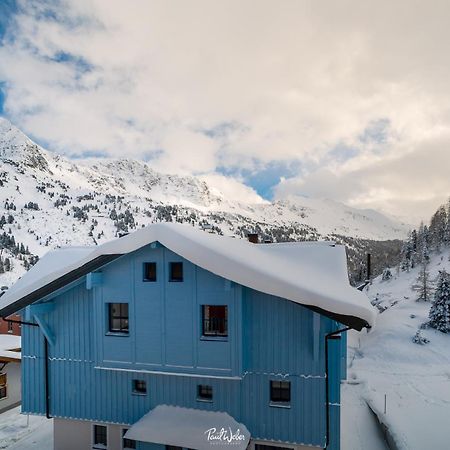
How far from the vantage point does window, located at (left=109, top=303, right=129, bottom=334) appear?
44.4ft

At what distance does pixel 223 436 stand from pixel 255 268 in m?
6.07

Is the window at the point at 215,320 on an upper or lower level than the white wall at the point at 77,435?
upper

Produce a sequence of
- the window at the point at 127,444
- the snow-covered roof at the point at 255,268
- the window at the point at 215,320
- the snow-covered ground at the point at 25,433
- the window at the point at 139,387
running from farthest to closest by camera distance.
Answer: the snow-covered ground at the point at 25,433, the window at the point at 127,444, the window at the point at 139,387, the window at the point at 215,320, the snow-covered roof at the point at 255,268

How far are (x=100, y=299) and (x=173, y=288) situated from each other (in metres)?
3.11

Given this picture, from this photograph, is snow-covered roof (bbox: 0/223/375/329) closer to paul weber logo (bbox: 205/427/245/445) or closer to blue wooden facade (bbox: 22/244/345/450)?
blue wooden facade (bbox: 22/244/345/450)

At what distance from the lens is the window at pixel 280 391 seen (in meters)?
12.4

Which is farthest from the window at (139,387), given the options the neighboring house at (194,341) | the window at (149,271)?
the window at (149,271)

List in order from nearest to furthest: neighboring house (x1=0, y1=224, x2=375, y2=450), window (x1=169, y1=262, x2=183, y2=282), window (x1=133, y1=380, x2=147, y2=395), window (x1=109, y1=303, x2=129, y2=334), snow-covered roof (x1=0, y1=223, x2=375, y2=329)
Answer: snow-covered roof (x1=0, y1=223, x2=375, y2=329) → neighboring house (x1=0, y1=224, x2=375, y2=450) → window (x1=169, y1=262, x2=183, y2=282) → window (x1=109, y1=303, x2=129, y2=334) → window (x1=133, y1=380, x2=147, y2=395)

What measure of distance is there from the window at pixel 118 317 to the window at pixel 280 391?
238 inches

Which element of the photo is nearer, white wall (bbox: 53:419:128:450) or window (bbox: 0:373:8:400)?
white wall (bbox: 53:419:128:450)

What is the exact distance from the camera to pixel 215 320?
12672mm

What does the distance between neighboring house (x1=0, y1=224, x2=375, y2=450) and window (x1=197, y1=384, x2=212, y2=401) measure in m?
0.09

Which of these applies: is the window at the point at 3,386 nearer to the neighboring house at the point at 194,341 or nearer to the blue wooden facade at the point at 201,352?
the neighboring house at the point at 194,341

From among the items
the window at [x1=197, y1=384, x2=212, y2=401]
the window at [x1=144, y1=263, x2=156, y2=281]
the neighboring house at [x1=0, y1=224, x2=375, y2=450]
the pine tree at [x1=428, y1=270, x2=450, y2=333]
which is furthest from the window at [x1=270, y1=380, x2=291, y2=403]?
the pine tree at [x1=428, y1=270, x2=450, y2=333]
